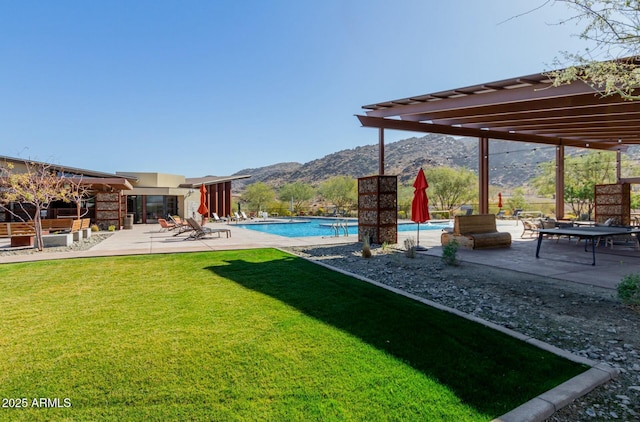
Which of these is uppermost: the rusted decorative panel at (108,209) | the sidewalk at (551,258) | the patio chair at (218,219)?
the rusted decorative panel at (108,209)

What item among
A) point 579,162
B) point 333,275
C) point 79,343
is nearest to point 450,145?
point 579,162

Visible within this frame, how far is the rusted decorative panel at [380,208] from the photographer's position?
10.3m

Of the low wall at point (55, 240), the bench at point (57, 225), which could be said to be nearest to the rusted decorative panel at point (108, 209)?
the bench at point (57, 225)

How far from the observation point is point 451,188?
28.3 metres

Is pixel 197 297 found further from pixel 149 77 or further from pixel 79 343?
pixel 149 77

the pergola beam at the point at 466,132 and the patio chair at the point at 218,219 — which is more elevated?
the pergola beam at the point at 466,132

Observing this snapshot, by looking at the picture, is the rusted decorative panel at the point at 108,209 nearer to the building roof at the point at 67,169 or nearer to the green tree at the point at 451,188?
the building roof at the point at 67,169

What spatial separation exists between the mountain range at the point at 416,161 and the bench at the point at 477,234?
3768 cm

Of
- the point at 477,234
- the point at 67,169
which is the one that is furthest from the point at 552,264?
the point at 67,169

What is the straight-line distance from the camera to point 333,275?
6281 millimetres

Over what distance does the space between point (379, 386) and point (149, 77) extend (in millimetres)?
24704

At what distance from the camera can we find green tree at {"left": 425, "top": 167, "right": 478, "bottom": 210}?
93.0 feet

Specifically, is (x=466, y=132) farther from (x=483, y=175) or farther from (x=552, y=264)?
(x=552, y=264)

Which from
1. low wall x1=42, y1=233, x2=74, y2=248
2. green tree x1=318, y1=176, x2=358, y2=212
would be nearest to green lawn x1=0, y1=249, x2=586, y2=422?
low wall x1=42, y1=233, x2=74, y2=248
